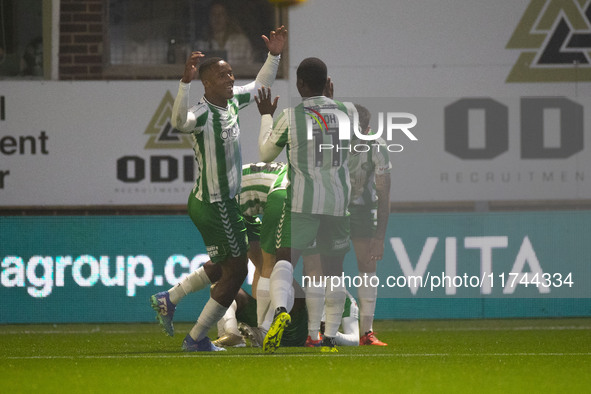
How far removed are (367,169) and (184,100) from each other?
2.12 meters

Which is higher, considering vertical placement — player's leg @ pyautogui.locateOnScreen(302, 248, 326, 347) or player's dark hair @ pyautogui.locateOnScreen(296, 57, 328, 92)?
player's dark hair @ pyautogui.locateOnScreen(296, 57, 328, 92)

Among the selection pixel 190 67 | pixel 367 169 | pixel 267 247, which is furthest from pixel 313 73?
pixel 367 169

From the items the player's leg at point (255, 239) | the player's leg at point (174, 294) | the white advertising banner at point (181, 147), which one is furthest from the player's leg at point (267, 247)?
the white advertising banner at point (181, 147)

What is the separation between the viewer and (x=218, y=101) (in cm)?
784

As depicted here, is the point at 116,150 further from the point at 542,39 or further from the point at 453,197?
the point at 542,39

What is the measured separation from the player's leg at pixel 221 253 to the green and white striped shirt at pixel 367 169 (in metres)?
1.47

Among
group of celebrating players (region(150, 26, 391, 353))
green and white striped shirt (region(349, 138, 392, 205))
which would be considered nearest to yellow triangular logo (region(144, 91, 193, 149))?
green and white striped shirt (region(349, 138, 392, 205))

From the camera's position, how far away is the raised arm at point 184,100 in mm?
7320

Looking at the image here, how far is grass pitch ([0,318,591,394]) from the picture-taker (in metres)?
5.48

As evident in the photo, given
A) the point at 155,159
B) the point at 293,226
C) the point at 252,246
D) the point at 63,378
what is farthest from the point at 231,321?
the point at 155,159

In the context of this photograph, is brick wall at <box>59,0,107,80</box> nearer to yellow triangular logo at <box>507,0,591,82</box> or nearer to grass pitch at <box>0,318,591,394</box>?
grass pitch at <box>0,318,591,394</box>

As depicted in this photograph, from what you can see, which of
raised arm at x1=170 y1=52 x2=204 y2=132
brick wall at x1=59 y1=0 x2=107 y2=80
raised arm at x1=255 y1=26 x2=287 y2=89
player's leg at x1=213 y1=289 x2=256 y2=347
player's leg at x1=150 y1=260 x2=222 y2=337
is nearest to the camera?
raised arm at x1=170 y1=52 x2=204 y2=132

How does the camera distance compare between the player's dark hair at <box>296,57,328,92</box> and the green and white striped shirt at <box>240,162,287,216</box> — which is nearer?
the player's dark hair at <box>296,57,328,92</box>

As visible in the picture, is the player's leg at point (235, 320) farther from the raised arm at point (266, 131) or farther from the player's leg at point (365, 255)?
the raised arm at point (266, 131)
